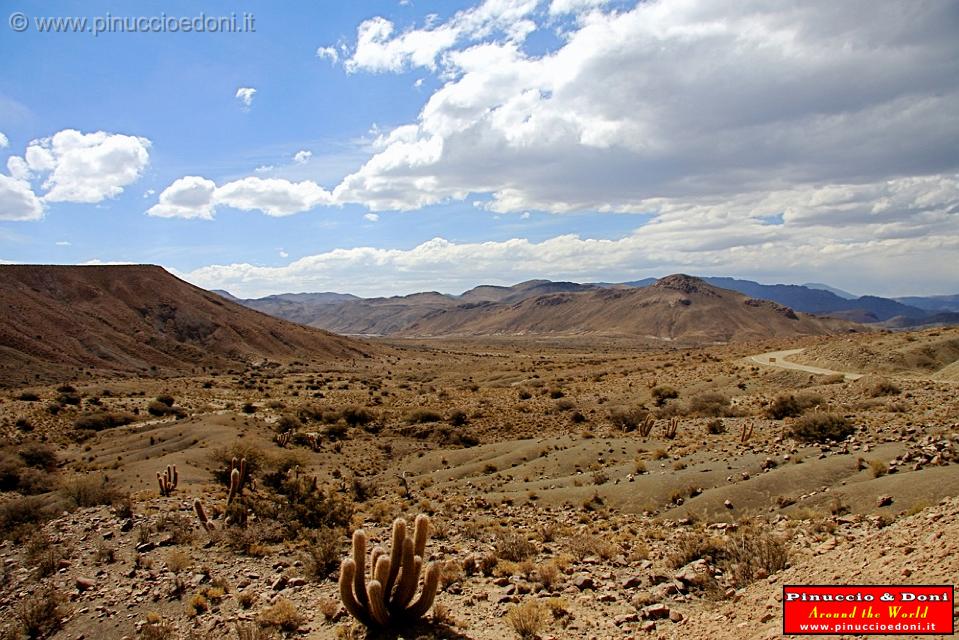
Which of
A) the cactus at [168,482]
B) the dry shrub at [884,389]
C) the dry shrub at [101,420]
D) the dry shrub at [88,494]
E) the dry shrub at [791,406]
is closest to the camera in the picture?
the dry shrub at [88,494]

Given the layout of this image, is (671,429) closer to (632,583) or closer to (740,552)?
(740,552)

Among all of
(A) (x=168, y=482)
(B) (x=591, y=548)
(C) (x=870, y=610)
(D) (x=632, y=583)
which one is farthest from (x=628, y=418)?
(C) (x=870, y=610)

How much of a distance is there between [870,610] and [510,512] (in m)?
9.82

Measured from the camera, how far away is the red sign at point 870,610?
5559 mm

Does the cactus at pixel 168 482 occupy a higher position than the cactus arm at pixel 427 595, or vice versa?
the cactus arm at pixel 427 595

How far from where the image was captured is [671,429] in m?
23.6

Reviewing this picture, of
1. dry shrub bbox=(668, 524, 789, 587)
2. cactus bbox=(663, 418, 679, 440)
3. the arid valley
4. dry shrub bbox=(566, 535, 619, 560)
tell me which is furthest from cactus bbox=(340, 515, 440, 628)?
cactus bbox=(663, 418, 679, 440)

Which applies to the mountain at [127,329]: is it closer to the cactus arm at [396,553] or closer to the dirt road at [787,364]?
the cactus arm at [396,553]

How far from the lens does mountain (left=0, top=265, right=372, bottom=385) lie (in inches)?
2363

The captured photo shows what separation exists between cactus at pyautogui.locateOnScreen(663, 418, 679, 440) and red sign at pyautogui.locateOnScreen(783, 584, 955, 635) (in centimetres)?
1612

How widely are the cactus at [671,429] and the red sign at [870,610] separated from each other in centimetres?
1612

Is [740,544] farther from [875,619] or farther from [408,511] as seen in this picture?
[408,511]

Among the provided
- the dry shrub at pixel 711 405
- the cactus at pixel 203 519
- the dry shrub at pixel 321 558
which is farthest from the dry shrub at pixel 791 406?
the cactus at pixel 203 519

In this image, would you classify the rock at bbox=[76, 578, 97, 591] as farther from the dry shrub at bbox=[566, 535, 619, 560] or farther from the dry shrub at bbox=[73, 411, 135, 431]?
the dry shrub at bbox=[73, 411, 135, 431]
